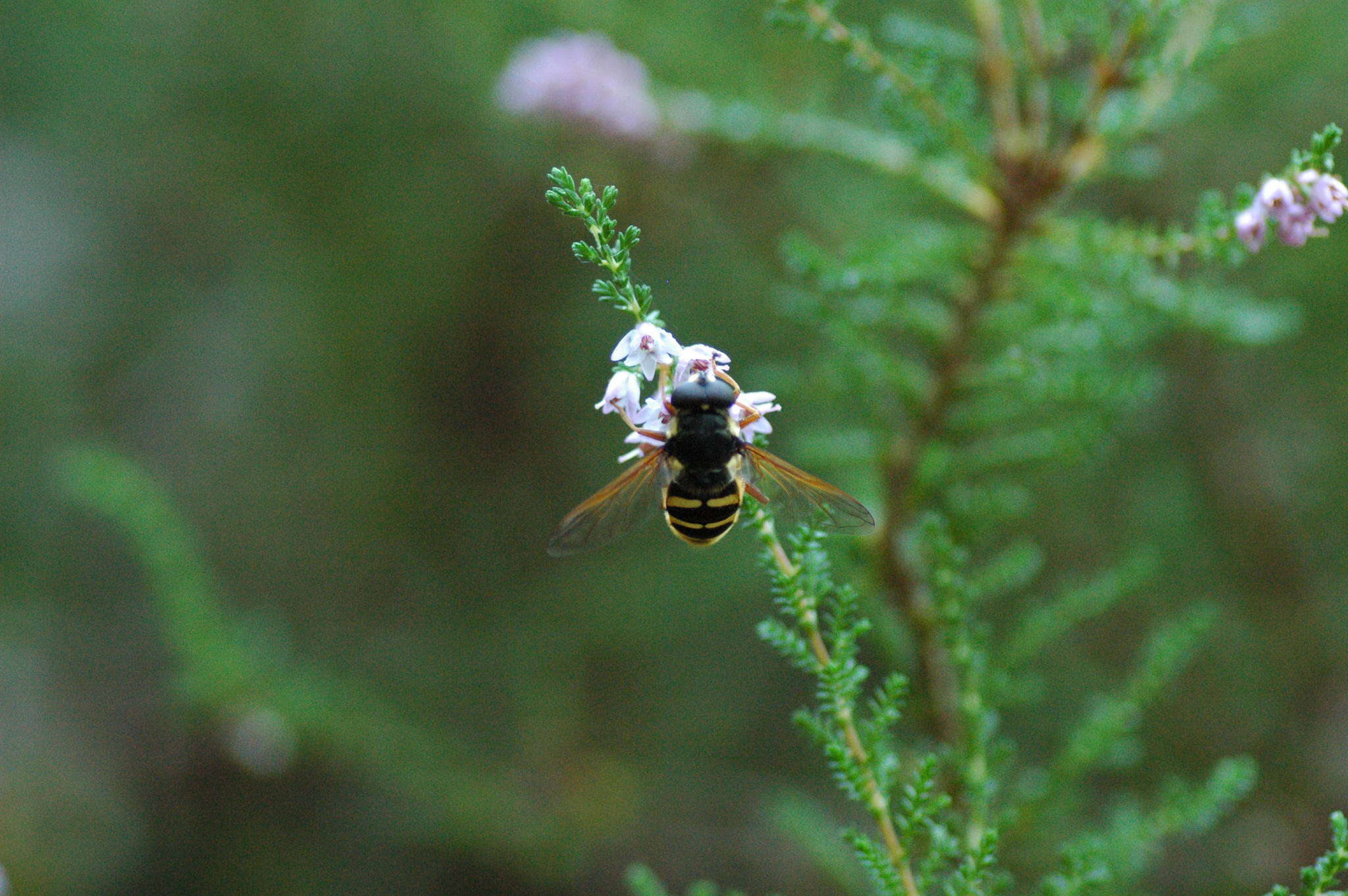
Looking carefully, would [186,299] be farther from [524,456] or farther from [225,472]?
[524,456]

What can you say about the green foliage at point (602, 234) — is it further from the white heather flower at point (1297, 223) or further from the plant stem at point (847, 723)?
the white heather flower at point (1297, 223)

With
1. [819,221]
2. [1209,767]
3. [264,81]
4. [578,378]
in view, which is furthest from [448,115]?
[1209,767]

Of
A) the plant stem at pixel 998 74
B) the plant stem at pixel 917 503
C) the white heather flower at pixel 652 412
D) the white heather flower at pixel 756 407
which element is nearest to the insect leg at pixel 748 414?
the white heather flower at pixel 756 407

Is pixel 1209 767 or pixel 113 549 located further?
pixel 113 549

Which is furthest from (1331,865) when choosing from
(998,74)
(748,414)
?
(998,74)

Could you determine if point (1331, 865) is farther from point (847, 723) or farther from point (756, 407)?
point (756, 407)
